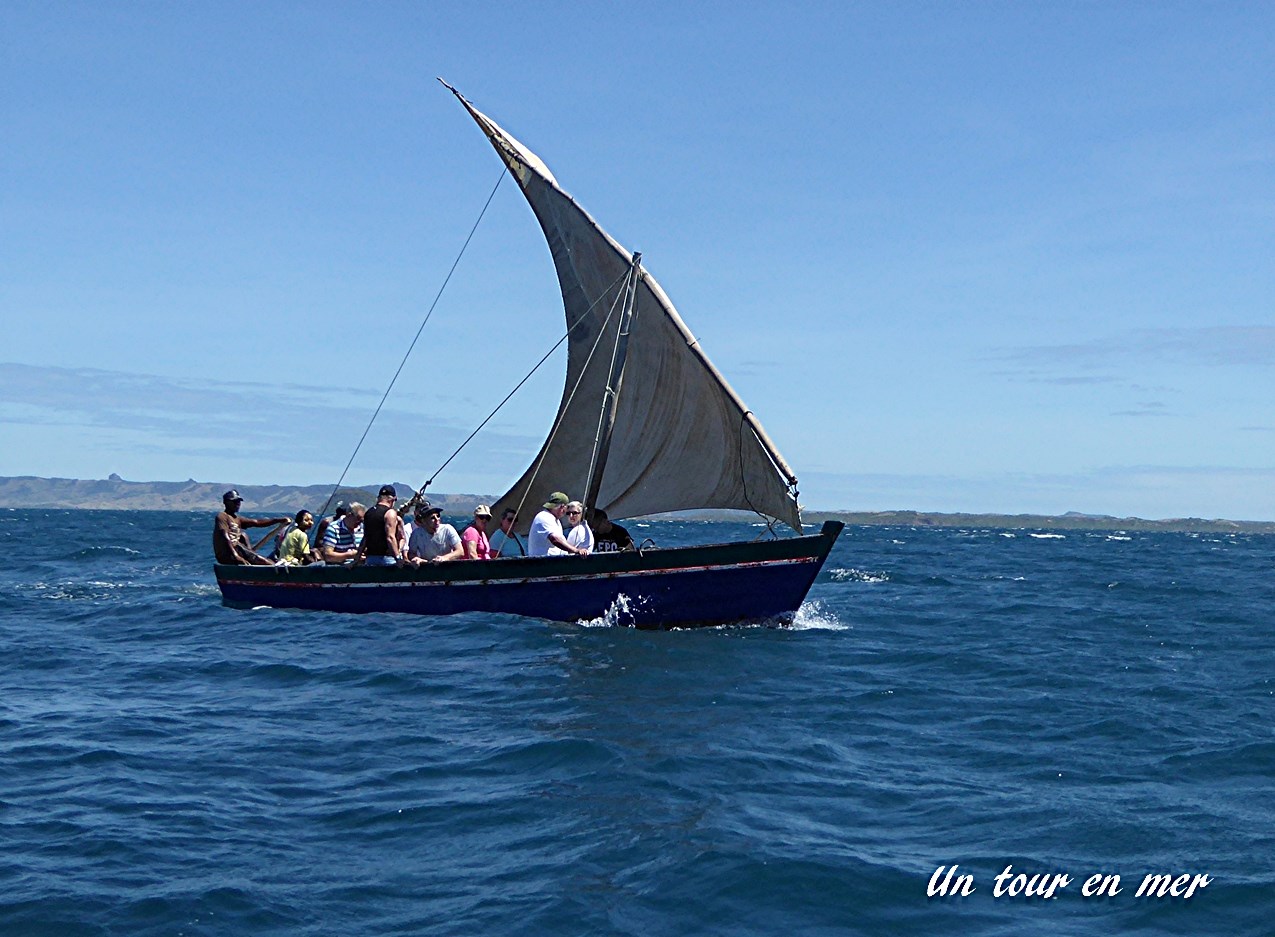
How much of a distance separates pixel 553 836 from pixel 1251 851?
4929mm

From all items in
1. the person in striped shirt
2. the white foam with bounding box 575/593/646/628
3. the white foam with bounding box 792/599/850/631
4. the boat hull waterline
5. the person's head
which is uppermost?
the person's head

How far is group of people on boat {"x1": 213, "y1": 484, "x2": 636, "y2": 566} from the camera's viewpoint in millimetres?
19609

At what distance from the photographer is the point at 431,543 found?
2102cm

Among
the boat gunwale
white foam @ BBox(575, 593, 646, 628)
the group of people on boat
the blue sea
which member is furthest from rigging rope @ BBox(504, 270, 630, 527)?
white foam @ BBox(575, 593, 646, 628)

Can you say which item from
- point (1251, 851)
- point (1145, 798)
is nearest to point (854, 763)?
point (1145, 798)

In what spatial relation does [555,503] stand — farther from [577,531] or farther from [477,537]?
[477,537]

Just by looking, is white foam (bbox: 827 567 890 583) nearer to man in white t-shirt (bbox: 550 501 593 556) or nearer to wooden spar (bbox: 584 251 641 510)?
wooden spar (bbox: 584 251 641 510)

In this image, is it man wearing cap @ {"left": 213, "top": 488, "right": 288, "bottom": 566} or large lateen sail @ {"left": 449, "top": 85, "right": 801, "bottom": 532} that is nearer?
large lateen sail @ {"left": 449, "top": 85, "right": 801, "bottom": 532}

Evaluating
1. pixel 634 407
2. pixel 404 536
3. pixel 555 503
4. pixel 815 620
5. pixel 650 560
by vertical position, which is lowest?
pixel 815 620

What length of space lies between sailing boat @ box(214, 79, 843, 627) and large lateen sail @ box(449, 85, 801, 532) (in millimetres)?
25

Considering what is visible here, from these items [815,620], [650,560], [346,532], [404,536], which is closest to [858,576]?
[815,620]

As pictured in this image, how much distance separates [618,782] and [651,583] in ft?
28.0

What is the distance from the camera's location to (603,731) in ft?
39.8

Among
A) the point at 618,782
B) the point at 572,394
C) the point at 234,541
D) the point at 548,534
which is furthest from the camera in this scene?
the point at 234,541
